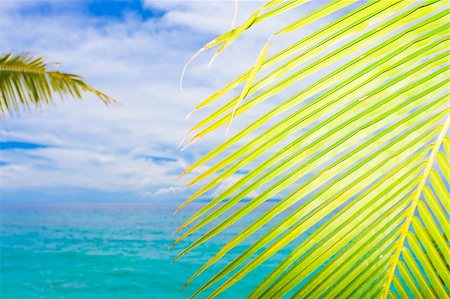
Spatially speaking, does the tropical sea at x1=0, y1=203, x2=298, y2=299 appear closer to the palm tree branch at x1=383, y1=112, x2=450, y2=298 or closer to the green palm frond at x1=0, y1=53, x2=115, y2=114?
the green palm frond at x1=0, y1=53, x2=115, y2=114

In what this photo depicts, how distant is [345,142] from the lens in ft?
1.82

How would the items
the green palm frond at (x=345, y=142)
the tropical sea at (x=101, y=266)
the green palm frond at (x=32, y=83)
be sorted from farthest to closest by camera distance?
the tropical sea at (x=101, y=266), the green palm frond at (x=32, y=83), the green palm frond at (x=345, y=142)

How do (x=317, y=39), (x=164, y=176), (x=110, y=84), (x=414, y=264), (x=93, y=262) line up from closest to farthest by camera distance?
(x=317, y=39), (x=414, y=264), (x=93, y=262), (x=164, y=176), (x=110, y=84)

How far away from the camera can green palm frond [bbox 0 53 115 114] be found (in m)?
5.26

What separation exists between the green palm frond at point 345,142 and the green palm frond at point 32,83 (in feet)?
17.0

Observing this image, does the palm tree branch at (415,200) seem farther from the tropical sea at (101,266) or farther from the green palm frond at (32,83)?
the tropical sea at (101,266)

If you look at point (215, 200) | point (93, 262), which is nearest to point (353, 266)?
point (215, 200)

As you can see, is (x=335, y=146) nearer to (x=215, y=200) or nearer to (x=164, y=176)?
(x=215, y=200)

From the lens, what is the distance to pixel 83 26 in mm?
43188

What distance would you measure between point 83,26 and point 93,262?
1223 inches

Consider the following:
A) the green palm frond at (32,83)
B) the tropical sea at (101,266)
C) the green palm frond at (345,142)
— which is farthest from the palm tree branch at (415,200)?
the tropical sea at (101,266)

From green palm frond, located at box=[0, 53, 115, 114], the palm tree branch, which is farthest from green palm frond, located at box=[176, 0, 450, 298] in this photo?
green palm frond, located at box=[0, 53, 115, 114]

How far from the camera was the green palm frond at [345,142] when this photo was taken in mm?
533

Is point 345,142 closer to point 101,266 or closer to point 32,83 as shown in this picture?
point 32,83
